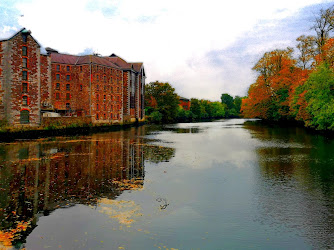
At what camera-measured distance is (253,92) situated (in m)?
74.1

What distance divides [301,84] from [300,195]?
43.4m

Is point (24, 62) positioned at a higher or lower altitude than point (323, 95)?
higher

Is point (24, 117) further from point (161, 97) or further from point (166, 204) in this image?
point (161, 97)

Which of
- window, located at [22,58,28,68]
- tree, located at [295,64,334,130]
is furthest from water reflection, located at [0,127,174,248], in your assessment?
tree, located at [295,64,334,130]

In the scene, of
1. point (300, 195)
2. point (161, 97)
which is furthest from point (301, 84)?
point (161, 97)

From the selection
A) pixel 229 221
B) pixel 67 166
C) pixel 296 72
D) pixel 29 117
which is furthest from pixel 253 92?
pixel 229 221

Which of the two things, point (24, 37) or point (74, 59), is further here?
point (74, 59)

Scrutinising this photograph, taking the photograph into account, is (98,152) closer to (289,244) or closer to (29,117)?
(289,244)

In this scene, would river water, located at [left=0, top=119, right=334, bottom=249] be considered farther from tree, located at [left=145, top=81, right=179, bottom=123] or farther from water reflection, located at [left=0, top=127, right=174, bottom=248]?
tree, located at [left=145, top=81, right=179, bottom=123]

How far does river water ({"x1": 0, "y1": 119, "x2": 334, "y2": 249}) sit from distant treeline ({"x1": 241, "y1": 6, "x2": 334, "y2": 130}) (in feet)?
74.2

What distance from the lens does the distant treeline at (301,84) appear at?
40.7 metres

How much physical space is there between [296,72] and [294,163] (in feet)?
153

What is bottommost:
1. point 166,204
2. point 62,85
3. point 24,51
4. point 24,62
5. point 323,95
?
point 166,204

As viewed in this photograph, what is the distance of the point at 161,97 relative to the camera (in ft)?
352
